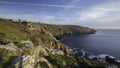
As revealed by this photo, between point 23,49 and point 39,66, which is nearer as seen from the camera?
point 39,66

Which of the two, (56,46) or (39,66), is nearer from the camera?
(39,66)

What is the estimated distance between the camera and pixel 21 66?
28156 mm

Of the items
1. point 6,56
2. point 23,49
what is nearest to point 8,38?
point 23,49

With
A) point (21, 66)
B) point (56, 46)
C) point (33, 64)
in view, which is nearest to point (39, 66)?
point (33, 64)

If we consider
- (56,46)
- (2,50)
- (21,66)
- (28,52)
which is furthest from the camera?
(56,46)

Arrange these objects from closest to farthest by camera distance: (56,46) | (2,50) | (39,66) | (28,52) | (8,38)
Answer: (39,66)
(2,50)
(28,52)
(8,38)
(56,46)

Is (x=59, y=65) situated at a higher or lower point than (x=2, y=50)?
lower

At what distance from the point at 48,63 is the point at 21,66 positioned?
540 centimetres

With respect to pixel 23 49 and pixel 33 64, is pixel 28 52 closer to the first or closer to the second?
pixel 23 49

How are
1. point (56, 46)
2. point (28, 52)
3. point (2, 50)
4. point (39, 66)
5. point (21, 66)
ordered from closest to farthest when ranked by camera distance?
point (21, 66) → point (39, 66) → point (2, 50) → point (28, 52) → point (56, 46)

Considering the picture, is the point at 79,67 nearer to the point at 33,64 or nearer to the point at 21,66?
the point at 33,64

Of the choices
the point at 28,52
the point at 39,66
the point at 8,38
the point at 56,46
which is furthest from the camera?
the point at 56,46

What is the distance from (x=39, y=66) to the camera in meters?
30.0

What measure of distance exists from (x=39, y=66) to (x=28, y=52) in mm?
5806
